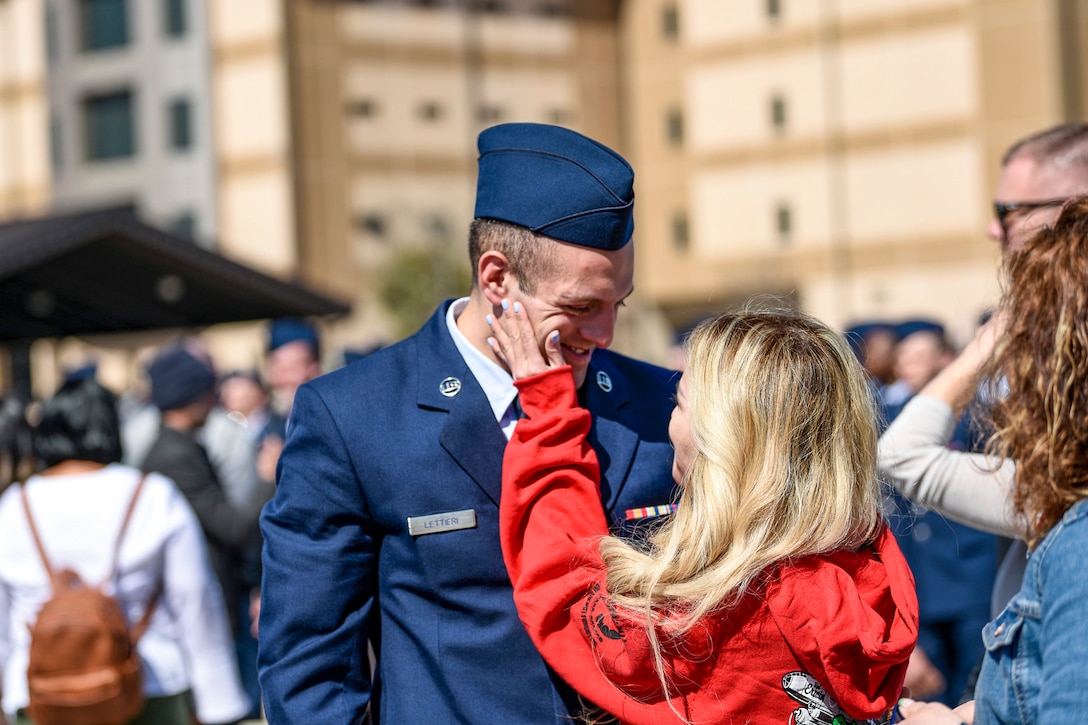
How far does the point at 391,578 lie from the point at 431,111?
32.4m

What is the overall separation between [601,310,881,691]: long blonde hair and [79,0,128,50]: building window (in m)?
34.6

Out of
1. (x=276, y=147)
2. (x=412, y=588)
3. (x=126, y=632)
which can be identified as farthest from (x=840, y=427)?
(x=276, y=147)

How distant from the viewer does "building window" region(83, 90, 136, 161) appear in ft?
111

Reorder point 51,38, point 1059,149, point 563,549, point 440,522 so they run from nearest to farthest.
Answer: point 563,549, point 440,522, point 1059,149, point 51,38

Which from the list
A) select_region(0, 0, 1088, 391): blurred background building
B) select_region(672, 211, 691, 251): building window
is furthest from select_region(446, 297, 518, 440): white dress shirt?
select_region(672, 211, 691, 251): building window

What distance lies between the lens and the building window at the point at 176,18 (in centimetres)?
3309

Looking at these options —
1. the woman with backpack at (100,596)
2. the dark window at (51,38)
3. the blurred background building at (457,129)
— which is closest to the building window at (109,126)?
the blurred background building at (457,129)

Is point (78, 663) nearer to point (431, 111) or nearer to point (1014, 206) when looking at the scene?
point (1014, 206)

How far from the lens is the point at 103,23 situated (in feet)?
111

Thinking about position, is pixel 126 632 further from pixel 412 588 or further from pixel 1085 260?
pixel 1085 260

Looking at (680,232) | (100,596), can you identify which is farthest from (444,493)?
(680,232)

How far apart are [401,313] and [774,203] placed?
10984mm

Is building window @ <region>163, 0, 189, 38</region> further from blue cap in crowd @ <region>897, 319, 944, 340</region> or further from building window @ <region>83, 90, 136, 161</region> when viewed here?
blue cap in crowd @ <region>897, 319, 944, 340</region>

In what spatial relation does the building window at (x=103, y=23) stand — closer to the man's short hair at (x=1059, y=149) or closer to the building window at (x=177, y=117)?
the building window at (x=177, y=117)
